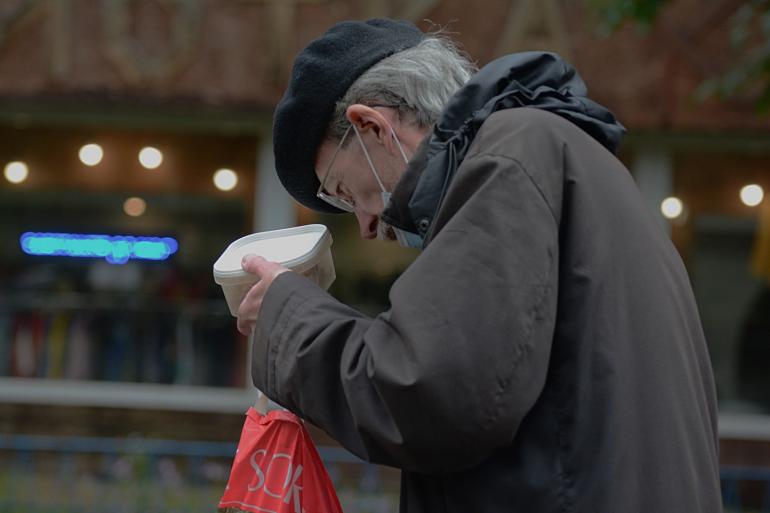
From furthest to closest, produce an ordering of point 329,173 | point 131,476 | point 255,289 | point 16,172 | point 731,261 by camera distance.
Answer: point 16,172
point 731,261
point 131,476
point 329,173
point 255,289

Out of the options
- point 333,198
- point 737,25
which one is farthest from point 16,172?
point 333,198

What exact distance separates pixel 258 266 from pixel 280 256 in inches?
6.0

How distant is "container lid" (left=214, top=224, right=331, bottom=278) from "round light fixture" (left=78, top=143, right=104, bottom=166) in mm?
6479

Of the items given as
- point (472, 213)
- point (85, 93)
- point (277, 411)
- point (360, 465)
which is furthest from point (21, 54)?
point (472, 213)

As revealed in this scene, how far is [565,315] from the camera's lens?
144 cm

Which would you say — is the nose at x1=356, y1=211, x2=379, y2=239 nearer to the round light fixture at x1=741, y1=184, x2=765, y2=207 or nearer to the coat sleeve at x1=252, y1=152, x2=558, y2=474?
the coat sleeve at x1=252, y1=152, x2=558, y2=474

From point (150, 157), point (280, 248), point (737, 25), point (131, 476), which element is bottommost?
point (131, 476)

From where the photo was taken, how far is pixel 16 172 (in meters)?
8.47

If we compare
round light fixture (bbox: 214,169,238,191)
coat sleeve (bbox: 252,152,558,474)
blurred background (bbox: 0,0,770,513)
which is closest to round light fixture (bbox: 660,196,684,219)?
blurred background (bbox: 0,0,770,513)

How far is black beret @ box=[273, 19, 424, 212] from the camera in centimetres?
178

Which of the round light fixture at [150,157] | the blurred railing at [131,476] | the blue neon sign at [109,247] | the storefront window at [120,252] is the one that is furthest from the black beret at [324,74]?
the blue neon sign at [109,247]

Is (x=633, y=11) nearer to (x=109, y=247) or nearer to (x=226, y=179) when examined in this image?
(x=226, y=179)

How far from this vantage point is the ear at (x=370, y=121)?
174cm

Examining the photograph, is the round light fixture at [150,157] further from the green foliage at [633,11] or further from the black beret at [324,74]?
the black beret at [324,74]
